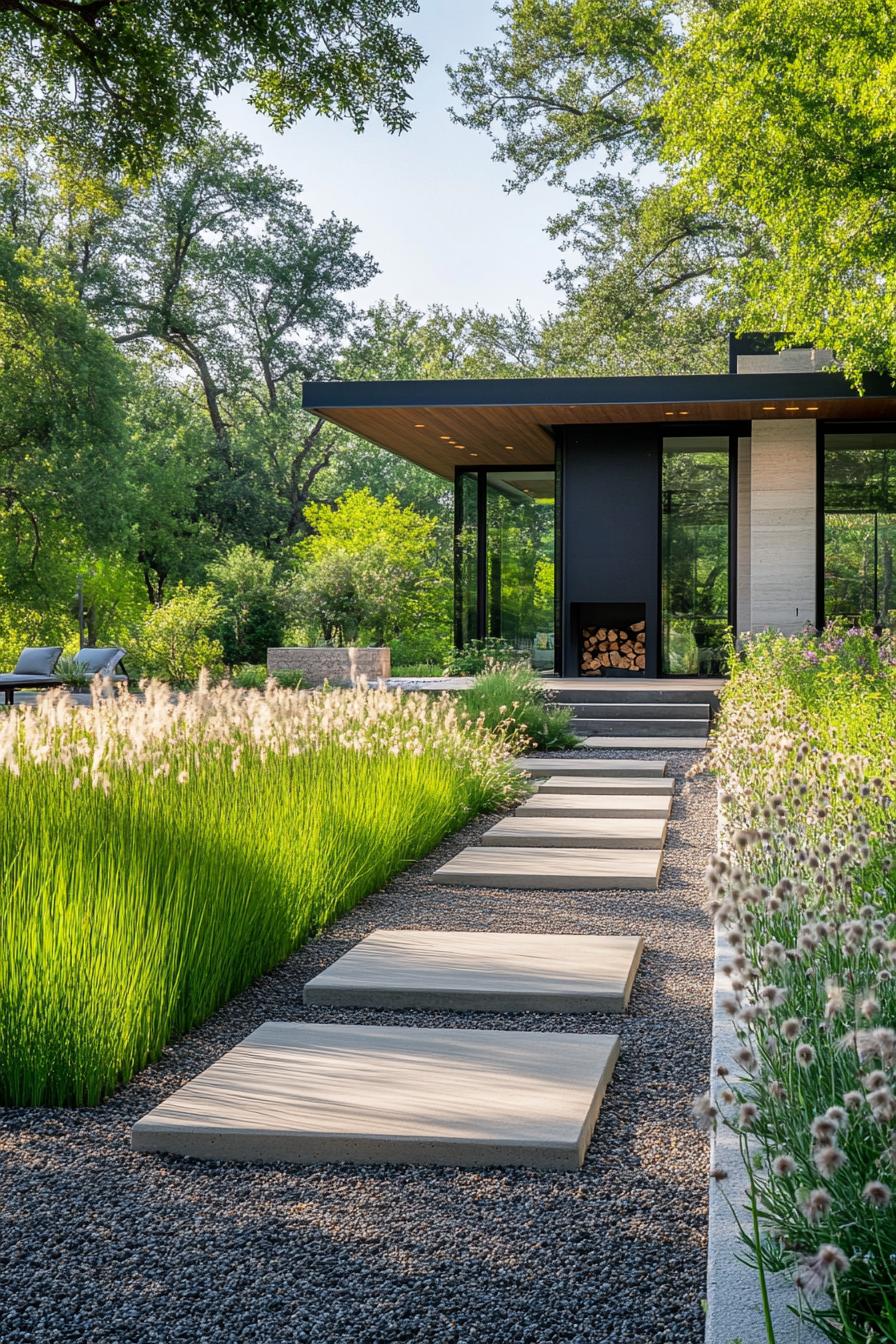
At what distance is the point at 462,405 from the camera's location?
1518 cm

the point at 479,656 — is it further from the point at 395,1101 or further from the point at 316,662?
the point at 395,1101

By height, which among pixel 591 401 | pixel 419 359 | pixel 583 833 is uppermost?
pixel 419 359

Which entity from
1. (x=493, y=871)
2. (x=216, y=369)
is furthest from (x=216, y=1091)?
(x=216, y=369)

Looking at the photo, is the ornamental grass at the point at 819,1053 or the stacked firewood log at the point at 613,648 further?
the stacked firewood log at the point at 613,648

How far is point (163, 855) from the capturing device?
13.7 ft

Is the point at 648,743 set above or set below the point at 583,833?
above

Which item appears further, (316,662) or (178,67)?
(316,662)

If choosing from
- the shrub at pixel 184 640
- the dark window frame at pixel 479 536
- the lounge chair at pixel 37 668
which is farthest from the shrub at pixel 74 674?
the dark window frame at pixel 479 536

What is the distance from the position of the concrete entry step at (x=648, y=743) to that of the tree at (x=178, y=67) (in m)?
6.06

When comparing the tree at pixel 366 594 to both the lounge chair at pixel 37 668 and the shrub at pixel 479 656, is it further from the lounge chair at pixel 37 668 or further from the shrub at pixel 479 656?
the lounge chair at pixel 37 668

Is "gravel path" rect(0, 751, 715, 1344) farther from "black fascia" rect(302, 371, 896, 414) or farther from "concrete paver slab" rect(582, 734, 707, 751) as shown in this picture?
"black fascia" rect(302, 371, 896, 414)

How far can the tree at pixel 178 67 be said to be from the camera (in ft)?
35.0

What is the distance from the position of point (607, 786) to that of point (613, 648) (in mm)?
8604

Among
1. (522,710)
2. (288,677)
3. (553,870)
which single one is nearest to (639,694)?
(522,710)
